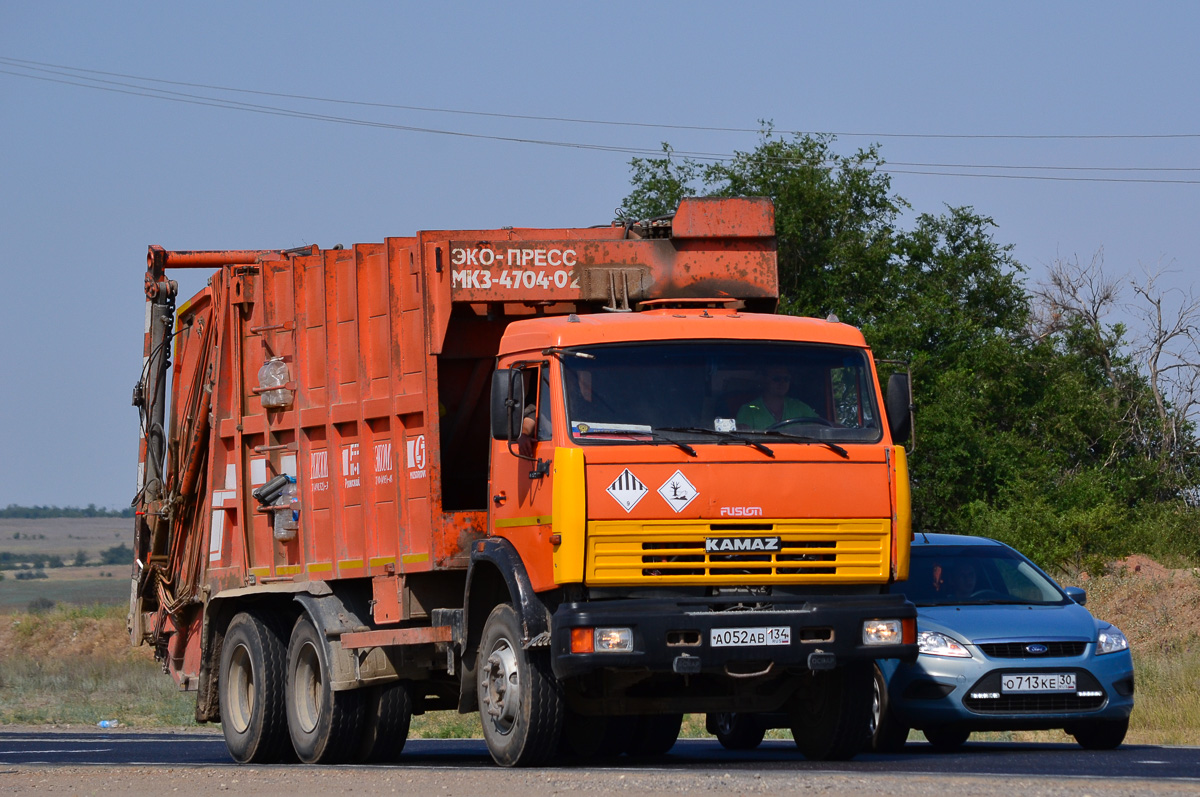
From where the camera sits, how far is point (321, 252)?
1263cm

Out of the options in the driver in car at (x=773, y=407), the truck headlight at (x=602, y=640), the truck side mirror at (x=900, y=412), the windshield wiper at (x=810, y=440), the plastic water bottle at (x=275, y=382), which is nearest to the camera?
the truck headlight at (x=602, y=640)

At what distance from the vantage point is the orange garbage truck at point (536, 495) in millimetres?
9383

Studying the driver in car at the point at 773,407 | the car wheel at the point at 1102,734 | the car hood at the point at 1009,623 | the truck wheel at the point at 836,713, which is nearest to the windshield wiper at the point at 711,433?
the driver in car at the point at 773,407

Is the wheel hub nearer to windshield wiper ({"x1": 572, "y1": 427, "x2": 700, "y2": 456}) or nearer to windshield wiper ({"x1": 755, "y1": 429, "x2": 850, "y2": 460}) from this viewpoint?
windshield wiper ({"x1": 572, "y1": 427, "x2": 700, "y2": 456})

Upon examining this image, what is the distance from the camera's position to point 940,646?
37.4 feet

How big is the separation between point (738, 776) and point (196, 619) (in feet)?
24.0

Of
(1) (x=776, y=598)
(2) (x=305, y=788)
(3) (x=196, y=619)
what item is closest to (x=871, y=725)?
(1) (x=776, y=598)

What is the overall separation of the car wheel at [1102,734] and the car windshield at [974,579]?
41.2 inches

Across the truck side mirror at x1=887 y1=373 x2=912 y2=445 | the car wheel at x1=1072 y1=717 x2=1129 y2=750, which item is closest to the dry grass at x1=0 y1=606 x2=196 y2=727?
the car wheel at x1=1072 y1=717 x2=1129 y2=750

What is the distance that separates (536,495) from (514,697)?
4.13 ft

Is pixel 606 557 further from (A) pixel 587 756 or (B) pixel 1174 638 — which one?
(B) pixel 1174 638

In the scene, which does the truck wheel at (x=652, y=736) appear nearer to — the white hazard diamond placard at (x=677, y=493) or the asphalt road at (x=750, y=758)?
the asphalt road at (x=750, y=758)

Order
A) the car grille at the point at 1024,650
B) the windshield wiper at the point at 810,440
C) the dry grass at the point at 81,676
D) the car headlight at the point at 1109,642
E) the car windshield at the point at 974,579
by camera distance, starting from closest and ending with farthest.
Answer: the windshield wiper at the point at 810,440
the car grille at the point at 1024,650
the car headlight at the point at 1109,642
the car windshield at the point at 974,579
the dry grass at the point at 81,676

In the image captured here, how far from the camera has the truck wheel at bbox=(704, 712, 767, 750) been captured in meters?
13.0
